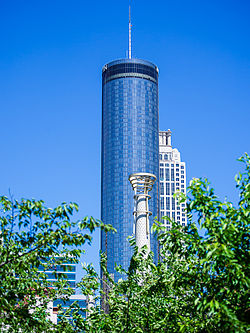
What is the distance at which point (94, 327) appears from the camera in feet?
62.4

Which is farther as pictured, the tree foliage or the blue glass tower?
the blue glass tower

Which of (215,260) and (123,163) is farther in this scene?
(123,163)

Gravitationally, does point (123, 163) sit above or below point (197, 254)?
above

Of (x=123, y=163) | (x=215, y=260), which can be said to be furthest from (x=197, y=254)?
(x=123, y=163)

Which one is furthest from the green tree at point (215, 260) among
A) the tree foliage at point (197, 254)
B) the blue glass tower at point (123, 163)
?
the blue glass tower at point (123, 163)

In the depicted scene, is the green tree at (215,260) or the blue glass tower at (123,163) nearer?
the green tree at (215,260)

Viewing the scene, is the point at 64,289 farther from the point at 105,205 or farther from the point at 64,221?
the point at 105,205

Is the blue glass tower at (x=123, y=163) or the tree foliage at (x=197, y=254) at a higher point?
the blue glass tower at (x=123, y=163)

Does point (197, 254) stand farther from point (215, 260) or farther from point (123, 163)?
point (123, 163)

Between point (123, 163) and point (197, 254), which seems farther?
point (123, 163)

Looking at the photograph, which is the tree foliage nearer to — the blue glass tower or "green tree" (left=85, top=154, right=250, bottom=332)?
"green tree" (left=85, top=154, right=250, bottom=332)

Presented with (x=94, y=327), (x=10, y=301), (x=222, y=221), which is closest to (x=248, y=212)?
(x=222, y=221)

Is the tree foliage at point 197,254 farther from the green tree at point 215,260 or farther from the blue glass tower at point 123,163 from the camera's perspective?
the blue glass tower at point 123,163

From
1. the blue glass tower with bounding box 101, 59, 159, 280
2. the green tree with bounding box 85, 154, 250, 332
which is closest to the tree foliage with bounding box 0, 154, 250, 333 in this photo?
the green tree with bounding box 85, 154, 250, 332
